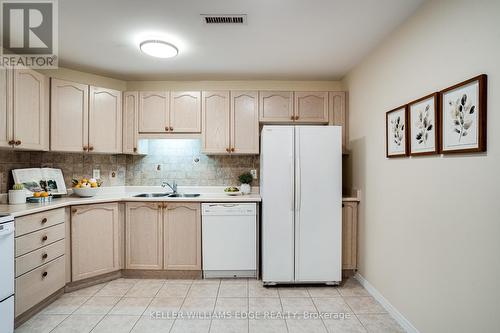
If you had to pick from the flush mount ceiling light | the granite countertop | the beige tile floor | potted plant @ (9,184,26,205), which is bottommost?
the beige tile floor

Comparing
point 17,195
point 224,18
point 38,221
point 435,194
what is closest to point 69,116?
point 17,195

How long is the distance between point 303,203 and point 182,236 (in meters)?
1.40

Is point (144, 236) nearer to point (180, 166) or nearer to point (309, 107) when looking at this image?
point (180, 166)

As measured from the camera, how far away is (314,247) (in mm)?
2635

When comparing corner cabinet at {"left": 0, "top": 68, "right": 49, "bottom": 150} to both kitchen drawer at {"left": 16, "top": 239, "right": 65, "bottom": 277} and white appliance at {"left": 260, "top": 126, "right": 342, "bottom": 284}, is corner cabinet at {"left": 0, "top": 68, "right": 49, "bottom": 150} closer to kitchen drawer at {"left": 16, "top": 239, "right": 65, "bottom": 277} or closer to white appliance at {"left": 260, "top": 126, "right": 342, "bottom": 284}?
kitchen drawer at {"left": 16, "top": 239, "right": 65, "bottom": 277}

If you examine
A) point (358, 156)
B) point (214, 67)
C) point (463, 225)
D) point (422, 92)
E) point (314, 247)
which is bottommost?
point (314, 247)

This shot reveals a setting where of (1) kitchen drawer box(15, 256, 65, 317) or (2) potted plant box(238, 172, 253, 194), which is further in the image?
(2) potted plant box(238, 172, 253, 194)

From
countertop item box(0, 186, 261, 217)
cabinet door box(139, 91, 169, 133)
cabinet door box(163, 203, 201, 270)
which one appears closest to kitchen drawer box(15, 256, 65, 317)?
countertop item box(0, 186, 261, 217)

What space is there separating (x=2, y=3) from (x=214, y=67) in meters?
1.78

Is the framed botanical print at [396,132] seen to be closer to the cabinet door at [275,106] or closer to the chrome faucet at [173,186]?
the cabinet door at [275,106]

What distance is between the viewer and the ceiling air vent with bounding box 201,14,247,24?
1.95m

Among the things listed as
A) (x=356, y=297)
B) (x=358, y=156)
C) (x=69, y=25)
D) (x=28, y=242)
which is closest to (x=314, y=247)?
(x=356, y=297)

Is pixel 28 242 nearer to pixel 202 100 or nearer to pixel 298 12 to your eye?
pixel 202 100

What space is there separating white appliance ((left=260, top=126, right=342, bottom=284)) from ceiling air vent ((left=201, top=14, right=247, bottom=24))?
3.37ft
